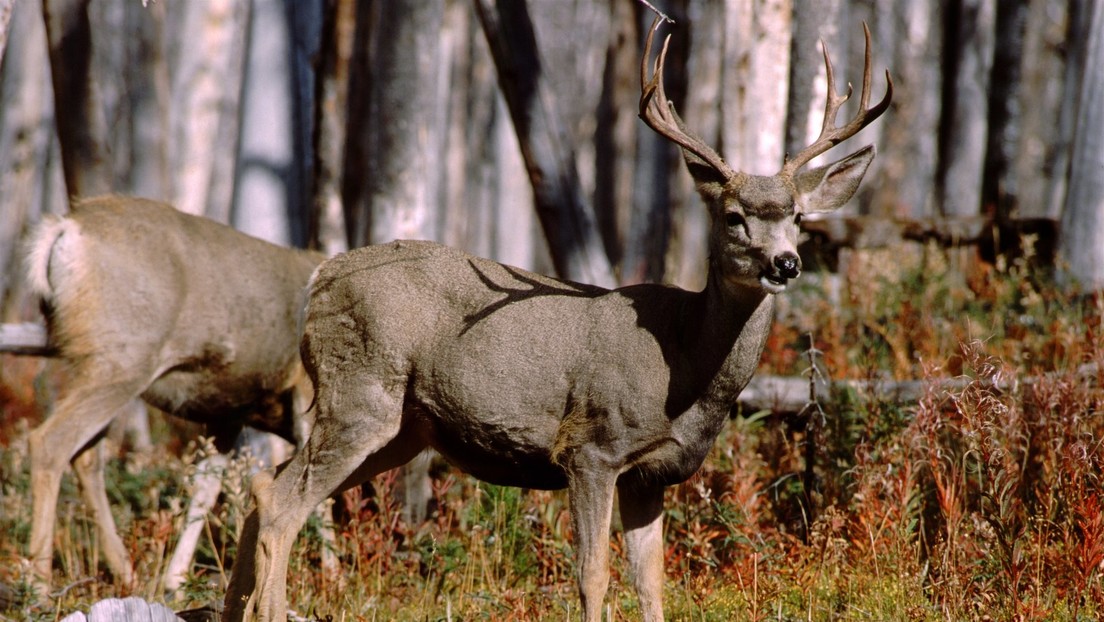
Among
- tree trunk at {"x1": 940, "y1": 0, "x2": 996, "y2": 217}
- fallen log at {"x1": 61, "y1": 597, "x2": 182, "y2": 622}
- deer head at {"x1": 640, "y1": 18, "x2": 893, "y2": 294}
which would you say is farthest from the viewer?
tree trunk at {"x1": 940, "y1": 0, "x2": 996, "y2": 217}

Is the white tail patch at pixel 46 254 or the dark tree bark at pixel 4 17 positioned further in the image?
the white tail patch at pixel 46 254

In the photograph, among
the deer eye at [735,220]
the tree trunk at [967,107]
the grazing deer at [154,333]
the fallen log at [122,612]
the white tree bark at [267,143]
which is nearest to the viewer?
the fallen log at [122,612]

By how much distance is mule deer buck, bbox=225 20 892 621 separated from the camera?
5051 mm

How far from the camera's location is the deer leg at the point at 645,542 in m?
5.33

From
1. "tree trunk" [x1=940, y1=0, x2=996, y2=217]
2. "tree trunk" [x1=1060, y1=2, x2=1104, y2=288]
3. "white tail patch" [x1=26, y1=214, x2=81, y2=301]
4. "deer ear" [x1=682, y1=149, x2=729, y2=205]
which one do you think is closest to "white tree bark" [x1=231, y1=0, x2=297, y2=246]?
"white tail patch" [x1=26, y1=214, x2=81, y2=301]

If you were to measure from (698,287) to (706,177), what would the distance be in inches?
253

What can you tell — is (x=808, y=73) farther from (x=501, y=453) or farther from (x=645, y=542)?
(x=501, y=453)

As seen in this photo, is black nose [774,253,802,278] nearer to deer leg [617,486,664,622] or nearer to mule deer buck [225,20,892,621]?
mule deer buck [225,20,892,621]

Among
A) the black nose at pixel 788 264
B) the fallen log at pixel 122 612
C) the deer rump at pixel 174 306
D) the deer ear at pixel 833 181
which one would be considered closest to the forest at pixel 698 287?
the deer ear at pixel 833 181

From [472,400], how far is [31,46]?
11.5 meters

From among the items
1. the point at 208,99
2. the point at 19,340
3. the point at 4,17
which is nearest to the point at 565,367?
the point at 4,17

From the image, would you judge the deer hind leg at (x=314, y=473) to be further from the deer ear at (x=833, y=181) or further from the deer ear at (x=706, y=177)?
the deer ear at (x=833, y=181)

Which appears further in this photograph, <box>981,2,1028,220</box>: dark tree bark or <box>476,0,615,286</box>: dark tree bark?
<box>981,2,1028,220</box>: dark tree bark

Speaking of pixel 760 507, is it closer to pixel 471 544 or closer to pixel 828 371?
pixel 828 371
